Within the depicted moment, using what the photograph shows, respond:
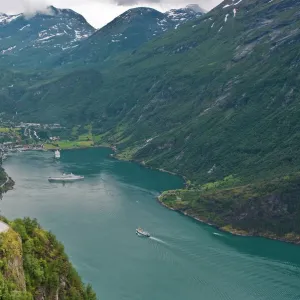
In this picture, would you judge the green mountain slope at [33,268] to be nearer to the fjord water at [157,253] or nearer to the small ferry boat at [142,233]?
the fjord water at [157,253]

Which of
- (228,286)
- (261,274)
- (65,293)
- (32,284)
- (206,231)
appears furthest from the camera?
(206,231)

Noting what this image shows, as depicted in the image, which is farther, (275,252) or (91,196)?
(91,196)

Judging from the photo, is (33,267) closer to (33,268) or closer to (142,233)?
(33,268)

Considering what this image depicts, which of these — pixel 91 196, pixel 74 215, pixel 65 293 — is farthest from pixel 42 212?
pixel 65 293

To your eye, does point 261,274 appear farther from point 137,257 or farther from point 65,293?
point 65,293

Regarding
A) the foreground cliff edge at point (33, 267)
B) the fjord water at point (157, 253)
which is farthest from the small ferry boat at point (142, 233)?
the foreground cliff edge at point (33, 267)

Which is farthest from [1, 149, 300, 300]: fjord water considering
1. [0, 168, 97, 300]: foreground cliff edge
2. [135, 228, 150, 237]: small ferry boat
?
[0, 168, 97, 300]: foreground cliff edge

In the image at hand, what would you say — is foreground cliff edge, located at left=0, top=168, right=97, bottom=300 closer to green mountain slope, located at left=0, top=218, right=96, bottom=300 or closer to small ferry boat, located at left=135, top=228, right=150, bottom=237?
green mountain slope, located at left=0, top=218, right=96, bottom=300
